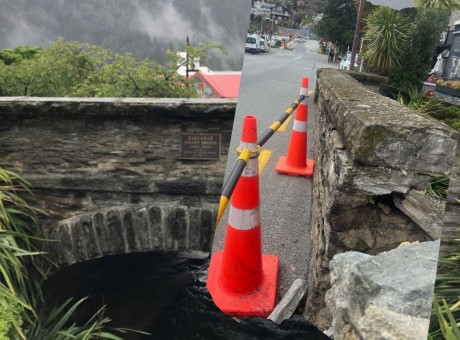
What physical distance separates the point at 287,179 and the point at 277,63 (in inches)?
8.8

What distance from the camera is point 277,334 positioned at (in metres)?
0.68

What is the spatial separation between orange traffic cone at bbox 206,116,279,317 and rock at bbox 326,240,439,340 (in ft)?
0.86

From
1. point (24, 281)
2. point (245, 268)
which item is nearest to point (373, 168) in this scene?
point (245, 268)

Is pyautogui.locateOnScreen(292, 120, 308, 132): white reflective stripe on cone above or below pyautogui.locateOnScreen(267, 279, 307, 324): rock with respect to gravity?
above

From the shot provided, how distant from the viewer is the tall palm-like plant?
424 mm

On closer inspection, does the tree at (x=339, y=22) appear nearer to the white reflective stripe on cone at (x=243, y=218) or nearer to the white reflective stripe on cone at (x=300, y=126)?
the white reflective stripe on cone at (x=300, y=126)

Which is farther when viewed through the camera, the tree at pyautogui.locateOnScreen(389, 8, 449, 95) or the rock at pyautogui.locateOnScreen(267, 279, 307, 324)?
the rock at pyautogui.locateOnScreen(267, 279, 307, 324)

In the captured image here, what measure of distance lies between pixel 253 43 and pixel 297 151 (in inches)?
7.7

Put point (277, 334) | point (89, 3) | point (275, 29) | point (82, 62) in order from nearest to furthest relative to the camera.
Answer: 1. point (275, 29)
2. point (277, 334)
3. point (89, 3)
4. point (82, 62)

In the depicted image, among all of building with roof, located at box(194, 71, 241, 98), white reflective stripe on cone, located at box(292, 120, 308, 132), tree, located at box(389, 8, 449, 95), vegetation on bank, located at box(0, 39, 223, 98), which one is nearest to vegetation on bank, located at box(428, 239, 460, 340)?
tree, located at box(389, 8, 449, 95)

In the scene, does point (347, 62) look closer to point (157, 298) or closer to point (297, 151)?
point (297, 151)

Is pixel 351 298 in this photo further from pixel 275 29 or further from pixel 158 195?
pixel 158 195

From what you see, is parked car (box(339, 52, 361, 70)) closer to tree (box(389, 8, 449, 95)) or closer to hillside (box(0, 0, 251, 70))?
tree (box(389, 8, 449, 95))

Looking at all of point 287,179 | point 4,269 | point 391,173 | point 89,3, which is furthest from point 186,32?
point 4,269
